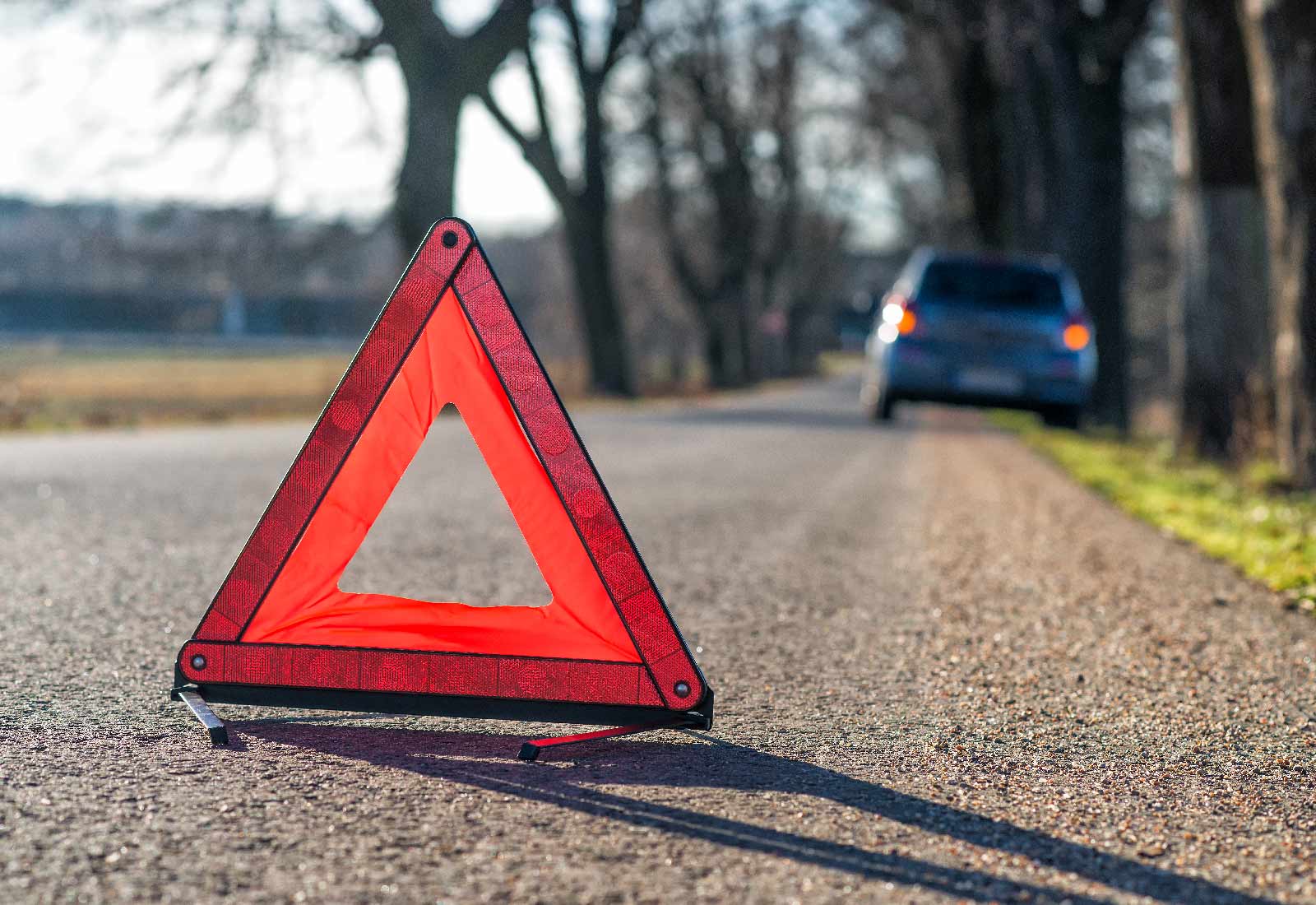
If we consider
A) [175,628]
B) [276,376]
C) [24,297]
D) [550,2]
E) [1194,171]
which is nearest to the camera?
[175,628]

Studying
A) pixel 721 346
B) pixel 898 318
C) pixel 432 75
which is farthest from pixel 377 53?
pixel 721 346

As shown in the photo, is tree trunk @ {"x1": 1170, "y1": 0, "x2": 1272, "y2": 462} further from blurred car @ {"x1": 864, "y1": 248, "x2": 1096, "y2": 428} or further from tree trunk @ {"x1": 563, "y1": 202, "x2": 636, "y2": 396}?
tree trunk @ {"x1": 563, "y1": 202, "x2": 636, "y2": 396}

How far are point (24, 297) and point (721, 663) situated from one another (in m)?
89.9

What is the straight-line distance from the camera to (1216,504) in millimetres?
9930

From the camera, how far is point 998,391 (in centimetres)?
1595

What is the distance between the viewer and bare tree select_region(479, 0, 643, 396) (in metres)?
28.5

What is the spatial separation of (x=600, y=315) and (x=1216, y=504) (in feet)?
74.4

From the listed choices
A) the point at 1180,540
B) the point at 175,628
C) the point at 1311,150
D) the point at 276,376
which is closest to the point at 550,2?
the point at 1311,150

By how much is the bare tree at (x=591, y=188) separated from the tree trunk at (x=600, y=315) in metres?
0.02

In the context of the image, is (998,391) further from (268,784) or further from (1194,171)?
(268,784)

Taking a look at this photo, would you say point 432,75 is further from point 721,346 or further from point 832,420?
point 721,346

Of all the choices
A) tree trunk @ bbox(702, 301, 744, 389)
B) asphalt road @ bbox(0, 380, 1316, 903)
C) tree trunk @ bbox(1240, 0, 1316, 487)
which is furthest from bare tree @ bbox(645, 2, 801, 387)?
asphalt road @ bbox(0, 380, 1316, 903)

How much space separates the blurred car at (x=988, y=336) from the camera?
15906mm

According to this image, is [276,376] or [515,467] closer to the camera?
[515,467]
